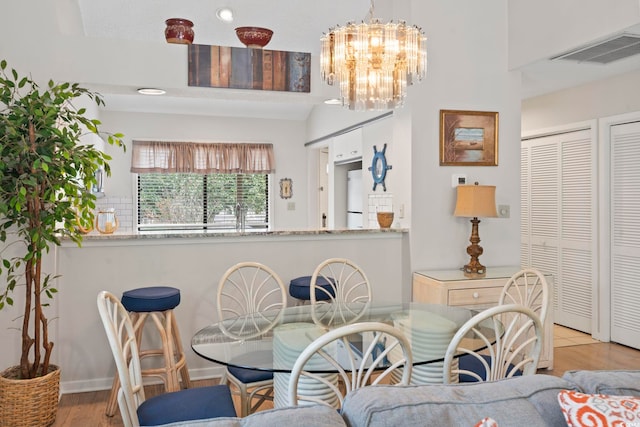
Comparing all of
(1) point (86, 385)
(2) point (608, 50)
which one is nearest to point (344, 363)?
(1) point (86, 385)

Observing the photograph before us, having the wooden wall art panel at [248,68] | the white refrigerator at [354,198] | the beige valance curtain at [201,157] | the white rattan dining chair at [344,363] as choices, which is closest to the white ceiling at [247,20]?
the wooden wall art panel at [248,68]

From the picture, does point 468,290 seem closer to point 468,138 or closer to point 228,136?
point 468,138

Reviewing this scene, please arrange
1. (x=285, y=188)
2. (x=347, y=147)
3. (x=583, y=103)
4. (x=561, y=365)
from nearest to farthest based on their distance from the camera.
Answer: (x=561, y=365), (x=583, y=103), (x=347, y=147), (x=285, y=188)

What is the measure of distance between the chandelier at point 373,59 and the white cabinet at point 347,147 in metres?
2.75

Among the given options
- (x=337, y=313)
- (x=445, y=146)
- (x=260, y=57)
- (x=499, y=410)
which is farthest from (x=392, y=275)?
(x=499, y=410)

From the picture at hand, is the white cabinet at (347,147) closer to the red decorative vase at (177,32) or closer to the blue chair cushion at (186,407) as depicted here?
the red decorative vase at (177,32)

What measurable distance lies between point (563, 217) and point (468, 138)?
1611 mm

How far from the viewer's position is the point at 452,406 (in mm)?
1330

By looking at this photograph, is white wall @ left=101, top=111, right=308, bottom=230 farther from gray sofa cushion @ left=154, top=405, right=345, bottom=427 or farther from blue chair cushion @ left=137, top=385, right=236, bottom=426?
gray sofa cushion @ left=154, top=405, right=345, bottom=427

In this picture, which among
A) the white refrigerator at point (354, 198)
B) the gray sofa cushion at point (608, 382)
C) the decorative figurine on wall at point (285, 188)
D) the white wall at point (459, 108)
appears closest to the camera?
the gray sofa cushion at point (608, 382)

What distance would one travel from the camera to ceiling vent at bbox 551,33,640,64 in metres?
3.34

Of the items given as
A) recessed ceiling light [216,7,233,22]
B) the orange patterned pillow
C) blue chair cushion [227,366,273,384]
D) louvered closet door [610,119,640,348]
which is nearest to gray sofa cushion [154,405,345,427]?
the orange patterned pillow

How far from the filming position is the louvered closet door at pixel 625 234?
4305 mm

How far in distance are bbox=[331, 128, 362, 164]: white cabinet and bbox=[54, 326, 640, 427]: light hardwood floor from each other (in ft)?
8.61
